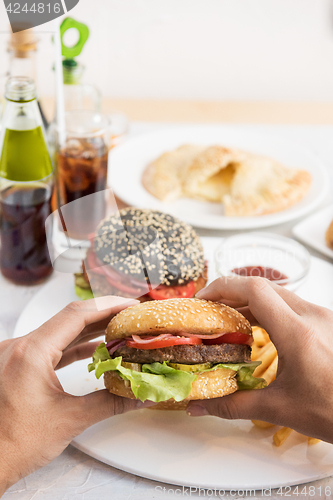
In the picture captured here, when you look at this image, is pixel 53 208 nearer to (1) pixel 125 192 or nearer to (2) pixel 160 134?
(1) pixel 125 192

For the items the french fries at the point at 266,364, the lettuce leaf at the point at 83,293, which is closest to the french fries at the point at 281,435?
the french fries at the point at 266,364

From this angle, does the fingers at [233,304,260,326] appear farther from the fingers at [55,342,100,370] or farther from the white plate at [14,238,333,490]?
the fingers at [55,342,100,370]

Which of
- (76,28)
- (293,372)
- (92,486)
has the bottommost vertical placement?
(92,486)

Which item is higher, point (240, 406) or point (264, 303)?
point (264, 303)

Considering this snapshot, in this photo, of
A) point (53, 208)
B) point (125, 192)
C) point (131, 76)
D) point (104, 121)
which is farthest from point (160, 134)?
point (131, 76)

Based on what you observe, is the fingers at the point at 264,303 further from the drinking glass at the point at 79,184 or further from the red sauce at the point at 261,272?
the drinking glass at the point at 79,184

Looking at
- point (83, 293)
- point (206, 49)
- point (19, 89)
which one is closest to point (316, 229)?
point (83, 293)

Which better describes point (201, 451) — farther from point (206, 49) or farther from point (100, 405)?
point (206, 49)
